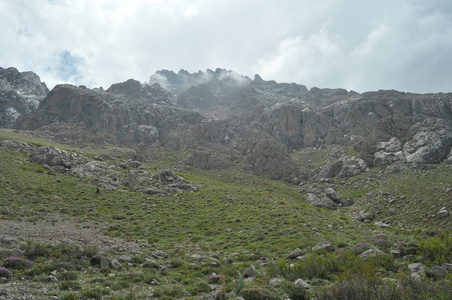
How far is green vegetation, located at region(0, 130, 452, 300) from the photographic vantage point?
32.4ft

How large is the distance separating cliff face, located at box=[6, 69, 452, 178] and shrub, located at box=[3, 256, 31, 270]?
74802 millimetres

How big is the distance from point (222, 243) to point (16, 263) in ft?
48.4

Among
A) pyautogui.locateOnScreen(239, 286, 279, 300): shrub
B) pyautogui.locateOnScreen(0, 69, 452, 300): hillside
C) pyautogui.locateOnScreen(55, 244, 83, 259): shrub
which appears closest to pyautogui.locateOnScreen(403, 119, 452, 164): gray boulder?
pyautogui.locateOnScreen(0, 69, 452, 300): hillside

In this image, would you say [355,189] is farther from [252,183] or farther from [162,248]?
[162,248]

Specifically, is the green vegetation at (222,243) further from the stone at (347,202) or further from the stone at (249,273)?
the stone at (347,202)

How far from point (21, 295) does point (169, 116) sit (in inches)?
6563

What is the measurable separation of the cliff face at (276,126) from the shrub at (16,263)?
7480cm

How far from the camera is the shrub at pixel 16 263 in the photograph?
36.2 feet

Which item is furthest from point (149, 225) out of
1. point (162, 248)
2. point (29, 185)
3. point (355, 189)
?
point (355, 189)

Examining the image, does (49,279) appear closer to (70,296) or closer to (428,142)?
(70,296)

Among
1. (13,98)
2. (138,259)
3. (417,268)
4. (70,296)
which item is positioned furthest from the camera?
(13,98)

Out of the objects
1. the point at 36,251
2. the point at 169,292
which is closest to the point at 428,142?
the point at 169,292

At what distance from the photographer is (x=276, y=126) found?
477 ft

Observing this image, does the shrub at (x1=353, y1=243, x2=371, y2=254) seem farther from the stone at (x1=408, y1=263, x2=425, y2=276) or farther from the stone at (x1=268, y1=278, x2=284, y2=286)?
the stone at (x1=268, y1=278, x2=284, y2=286)
